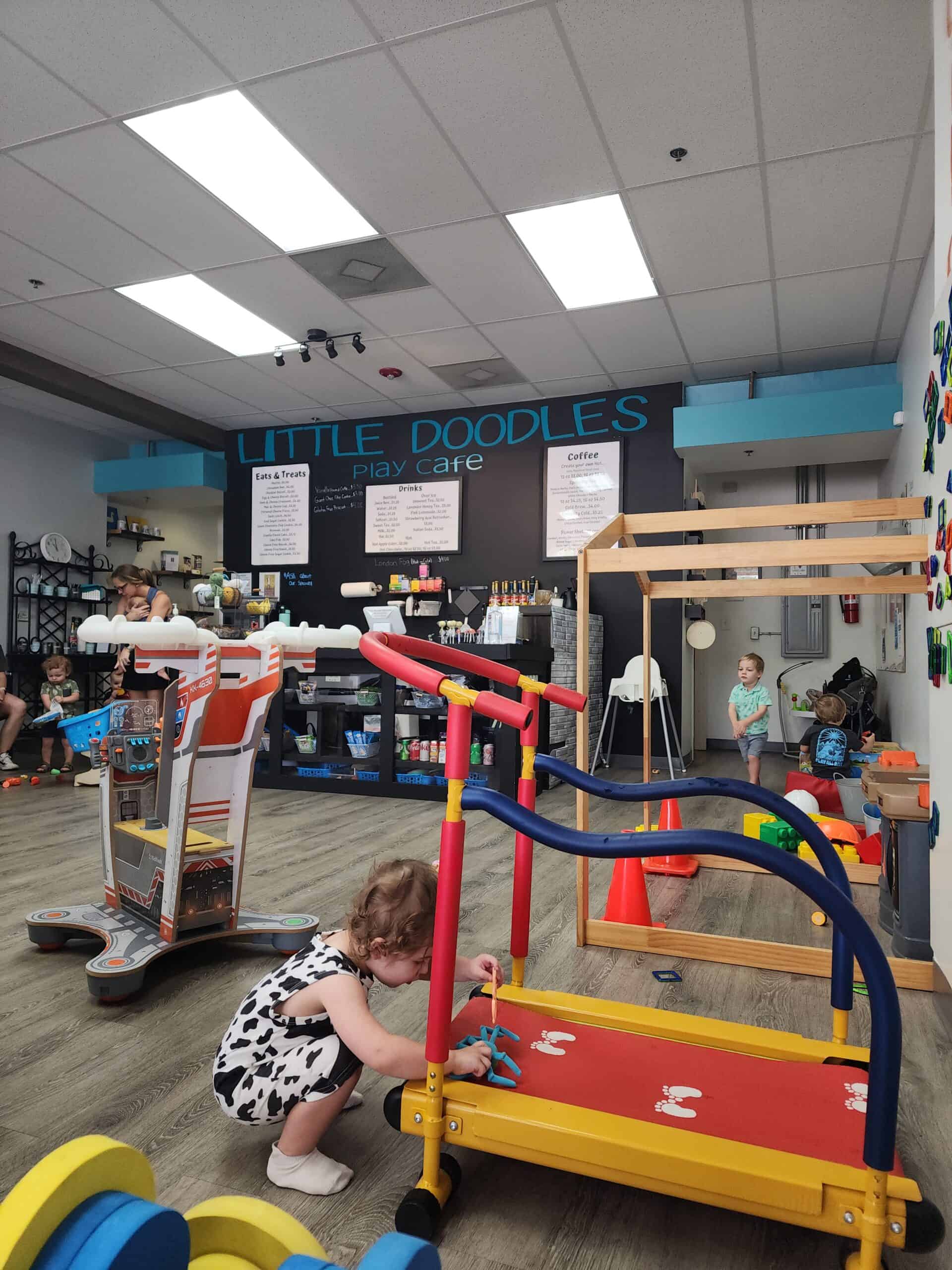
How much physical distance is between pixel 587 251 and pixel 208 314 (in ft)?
8.22

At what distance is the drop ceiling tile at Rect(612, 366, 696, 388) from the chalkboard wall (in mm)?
85

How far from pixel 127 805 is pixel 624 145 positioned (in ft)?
10.7

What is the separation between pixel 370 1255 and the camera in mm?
555

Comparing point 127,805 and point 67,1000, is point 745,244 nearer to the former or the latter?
point 127,805

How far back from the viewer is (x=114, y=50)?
2955 mm

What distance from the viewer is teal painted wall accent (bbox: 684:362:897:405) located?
19.1 feet

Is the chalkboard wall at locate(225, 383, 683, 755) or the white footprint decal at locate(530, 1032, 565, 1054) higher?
the chalkboard wall at locate(225, 383, 683, 755)

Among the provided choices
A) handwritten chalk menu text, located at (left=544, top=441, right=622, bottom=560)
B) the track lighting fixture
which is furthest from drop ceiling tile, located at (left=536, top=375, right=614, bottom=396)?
the track lighting fixture

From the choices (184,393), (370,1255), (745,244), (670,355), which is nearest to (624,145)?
(745,244)

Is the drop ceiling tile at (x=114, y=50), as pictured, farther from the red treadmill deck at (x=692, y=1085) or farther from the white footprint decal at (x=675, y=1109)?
the white footprint decal at (x=675, y=1109)

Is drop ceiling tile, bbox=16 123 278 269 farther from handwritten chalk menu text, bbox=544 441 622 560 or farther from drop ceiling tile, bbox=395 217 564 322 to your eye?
handwritten chalk menu text, bbox=544 441 622 560

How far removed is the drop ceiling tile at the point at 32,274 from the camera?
4.48 meters

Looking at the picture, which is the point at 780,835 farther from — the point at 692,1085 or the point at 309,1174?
the point at 309,1174

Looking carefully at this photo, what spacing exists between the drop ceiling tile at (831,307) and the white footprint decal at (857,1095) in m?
4.37
